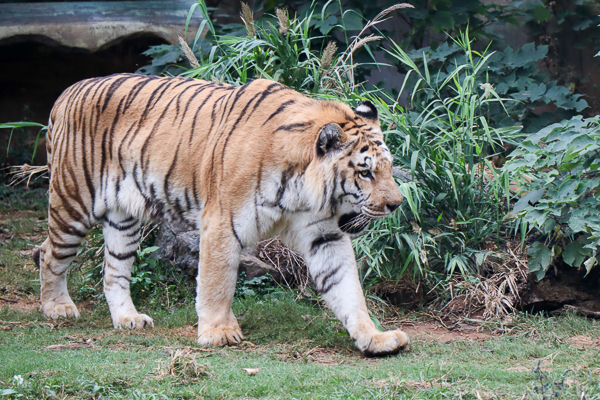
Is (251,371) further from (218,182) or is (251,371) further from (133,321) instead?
(133,321)

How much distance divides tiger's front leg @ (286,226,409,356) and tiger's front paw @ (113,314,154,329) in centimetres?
119

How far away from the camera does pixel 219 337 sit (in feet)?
11.8

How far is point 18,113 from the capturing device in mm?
9664

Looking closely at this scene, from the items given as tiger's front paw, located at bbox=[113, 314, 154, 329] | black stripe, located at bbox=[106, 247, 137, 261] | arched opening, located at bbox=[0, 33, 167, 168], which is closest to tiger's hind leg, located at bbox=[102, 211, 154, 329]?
black stripe, located at bbox=[106, 247, 137, 261]

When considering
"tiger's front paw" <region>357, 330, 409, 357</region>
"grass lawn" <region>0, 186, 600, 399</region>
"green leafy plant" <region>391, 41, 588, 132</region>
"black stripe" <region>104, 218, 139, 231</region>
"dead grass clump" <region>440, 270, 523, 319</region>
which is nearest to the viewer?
"grass lawn" <region>0, 186, 600, 399</region>

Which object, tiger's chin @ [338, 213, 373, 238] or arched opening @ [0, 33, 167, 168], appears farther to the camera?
arched opening @ [0, 33, 167, 168]

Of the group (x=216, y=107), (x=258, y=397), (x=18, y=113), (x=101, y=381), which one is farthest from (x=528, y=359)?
(x=18, y=113)

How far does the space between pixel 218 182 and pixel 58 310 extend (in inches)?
64.7

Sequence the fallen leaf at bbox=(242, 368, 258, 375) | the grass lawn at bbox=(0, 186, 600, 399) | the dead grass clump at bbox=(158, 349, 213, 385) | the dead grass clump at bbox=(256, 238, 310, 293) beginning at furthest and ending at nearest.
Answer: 1. the dead grass clump at bbox=(256, 238, 310, 293)
2. the fallen leaf at bbox=(242, 368, 258, 375)
3. the dead grass clump at bbox=(158, 349, 213, 385)
4. the grass lawn at bbox=(0, 186, 600, 399)

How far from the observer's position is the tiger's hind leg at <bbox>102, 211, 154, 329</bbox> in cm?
437

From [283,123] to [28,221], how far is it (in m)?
4.74

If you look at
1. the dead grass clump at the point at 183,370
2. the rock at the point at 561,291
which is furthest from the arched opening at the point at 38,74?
the dead grass clump at the point at 183,370

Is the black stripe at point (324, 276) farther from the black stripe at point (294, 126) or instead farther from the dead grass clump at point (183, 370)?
the dead grass clump at point (183, 370)

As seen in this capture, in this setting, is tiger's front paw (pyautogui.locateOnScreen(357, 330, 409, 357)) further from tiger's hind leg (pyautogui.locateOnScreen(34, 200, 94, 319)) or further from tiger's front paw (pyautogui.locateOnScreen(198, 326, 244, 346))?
tiger's hind leg (pyautogui.locateOnScreen(34, 200, 94, 319))
